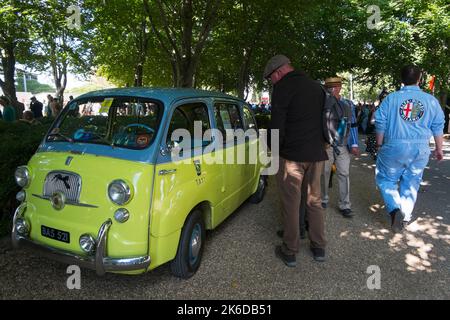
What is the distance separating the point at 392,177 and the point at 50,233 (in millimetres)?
4299

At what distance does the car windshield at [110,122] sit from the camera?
3488mm

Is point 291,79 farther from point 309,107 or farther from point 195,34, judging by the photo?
point 195,34

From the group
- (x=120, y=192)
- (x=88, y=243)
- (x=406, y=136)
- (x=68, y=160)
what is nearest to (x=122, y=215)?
(x=120, y=192)

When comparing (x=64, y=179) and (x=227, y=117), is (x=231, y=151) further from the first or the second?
(x=64, y=179)

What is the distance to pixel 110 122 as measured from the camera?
13.0 ft

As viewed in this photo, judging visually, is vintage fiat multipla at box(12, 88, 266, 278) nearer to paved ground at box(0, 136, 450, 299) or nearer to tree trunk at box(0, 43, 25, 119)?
paved ground at box(0, 136, 450, 299)

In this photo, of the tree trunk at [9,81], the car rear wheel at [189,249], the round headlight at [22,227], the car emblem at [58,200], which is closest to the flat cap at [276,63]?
the car rear wheel at [189,249]

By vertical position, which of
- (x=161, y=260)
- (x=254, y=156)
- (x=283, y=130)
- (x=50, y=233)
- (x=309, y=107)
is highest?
(x=309, y=107)

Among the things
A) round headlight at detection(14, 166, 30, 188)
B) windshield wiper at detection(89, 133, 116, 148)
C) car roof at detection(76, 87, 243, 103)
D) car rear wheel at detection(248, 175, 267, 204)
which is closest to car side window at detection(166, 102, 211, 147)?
car roof at detection(76, 87, 243, 103)

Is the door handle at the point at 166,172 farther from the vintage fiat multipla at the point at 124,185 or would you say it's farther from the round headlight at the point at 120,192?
the round headlight at the point at 120,192

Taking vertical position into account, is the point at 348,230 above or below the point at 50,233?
→ below

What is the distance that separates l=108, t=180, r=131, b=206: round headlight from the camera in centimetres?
291

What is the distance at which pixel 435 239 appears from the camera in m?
4.64
